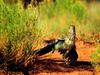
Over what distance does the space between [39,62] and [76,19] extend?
6328 millimetres

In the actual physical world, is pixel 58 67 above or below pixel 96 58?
below

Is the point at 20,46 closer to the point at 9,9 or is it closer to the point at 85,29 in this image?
the point at 9,9

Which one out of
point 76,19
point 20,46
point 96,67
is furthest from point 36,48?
point 76,19

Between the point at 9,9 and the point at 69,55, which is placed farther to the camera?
the point at 69,55

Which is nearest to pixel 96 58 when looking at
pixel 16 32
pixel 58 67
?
pixel 58 67

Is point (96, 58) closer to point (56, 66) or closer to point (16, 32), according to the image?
point (56, 66)

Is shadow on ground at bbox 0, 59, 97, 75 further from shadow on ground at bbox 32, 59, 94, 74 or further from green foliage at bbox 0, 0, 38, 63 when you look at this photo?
green foliage at bbox 0, 0, 38, 63

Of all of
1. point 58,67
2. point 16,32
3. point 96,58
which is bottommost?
point 58,67

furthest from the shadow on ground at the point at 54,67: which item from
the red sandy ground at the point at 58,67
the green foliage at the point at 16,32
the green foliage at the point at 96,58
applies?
the green foliage at the point at 96,58

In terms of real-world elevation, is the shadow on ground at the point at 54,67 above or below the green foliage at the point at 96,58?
below

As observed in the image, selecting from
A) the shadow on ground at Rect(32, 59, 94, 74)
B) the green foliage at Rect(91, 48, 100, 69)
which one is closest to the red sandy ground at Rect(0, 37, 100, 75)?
the shadow on ground at Rect(32, 59, 94, 74)

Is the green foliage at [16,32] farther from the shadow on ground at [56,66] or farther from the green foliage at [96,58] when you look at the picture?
the green foliage at [96,58]

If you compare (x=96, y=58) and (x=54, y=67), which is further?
(x=54, y=67)

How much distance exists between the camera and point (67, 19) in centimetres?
1592
